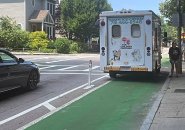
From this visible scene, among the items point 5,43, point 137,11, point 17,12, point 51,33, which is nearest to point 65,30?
point 51,33

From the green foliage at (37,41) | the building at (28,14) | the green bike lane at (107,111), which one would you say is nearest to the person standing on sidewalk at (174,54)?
the green bike lane at (107,111)

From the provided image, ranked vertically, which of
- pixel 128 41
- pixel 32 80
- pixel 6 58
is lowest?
pixel 32 80

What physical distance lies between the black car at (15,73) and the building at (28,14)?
49266 mm

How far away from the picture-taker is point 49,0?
238 feet

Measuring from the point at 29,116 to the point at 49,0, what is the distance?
6313cm

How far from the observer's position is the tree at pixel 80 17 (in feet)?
221

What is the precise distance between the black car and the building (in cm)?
4927

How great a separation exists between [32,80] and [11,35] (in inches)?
1660

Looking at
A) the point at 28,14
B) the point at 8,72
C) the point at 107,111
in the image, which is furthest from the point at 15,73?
the point at 28,14

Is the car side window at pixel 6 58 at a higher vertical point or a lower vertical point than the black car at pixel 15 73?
higher

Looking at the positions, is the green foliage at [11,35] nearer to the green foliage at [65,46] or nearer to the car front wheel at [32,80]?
the green foliage at [65,46]

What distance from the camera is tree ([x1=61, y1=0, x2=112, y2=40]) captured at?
67.4 metres

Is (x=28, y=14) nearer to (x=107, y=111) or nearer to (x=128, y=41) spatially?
(x=128, y=41)

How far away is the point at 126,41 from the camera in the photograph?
18672 millimetres
